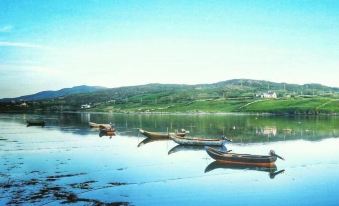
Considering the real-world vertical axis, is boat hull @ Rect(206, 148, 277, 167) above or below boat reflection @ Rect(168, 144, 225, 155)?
above

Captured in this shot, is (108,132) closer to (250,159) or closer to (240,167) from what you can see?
(240,167)

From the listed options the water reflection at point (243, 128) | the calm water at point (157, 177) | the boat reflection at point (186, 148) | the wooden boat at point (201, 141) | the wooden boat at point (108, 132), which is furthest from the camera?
the wooden boat at point (108, 132)

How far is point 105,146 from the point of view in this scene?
72.2 meters

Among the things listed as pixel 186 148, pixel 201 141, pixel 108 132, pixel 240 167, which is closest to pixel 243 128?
pixel 108 132

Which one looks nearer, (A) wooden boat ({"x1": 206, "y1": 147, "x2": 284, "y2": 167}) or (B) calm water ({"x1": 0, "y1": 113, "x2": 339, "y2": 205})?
(B) calm water ({"x1": 0, "y1": 113, "x2": 339, "y2": 205})

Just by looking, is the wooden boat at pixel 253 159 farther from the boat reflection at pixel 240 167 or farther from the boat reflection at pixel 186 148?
the boat reflection at pixel 186 148

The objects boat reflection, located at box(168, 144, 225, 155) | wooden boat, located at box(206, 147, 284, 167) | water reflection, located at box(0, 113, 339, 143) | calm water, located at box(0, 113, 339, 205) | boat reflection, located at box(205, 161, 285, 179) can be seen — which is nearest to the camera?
calm water, located at box(0, 113, 339, 205)

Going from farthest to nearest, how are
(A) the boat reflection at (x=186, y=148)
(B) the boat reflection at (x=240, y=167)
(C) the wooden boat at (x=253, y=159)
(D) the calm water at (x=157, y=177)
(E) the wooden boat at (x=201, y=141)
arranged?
(E) the wooden boat at (x=201, y=141) → (A) the boat reflection at (x=186, y=148) → (C) the wooden boat at (x=253, y=159) → (B) the boat reflection at (x=240, y=167) → (D) the calm water at (x=157, y=177)

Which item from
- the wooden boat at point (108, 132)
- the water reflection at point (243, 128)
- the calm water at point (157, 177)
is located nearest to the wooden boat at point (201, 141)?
the calm water at point (157, 177)

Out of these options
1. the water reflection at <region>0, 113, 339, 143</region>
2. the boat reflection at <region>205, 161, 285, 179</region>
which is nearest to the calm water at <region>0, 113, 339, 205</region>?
the boat reflection at <region>205, 161, 285, 179</region>

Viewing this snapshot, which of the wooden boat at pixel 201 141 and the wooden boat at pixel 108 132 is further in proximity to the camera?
the wooden boat at pixel 108 132

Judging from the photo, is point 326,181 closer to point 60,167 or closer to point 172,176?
point 172,176

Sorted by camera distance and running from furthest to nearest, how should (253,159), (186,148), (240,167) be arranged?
(186,148) < (253,159) < (240,167)

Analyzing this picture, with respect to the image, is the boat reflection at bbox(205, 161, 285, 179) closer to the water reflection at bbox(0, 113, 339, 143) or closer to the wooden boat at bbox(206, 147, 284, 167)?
the wooden boat at bbox(206, 147, 284, 167)
